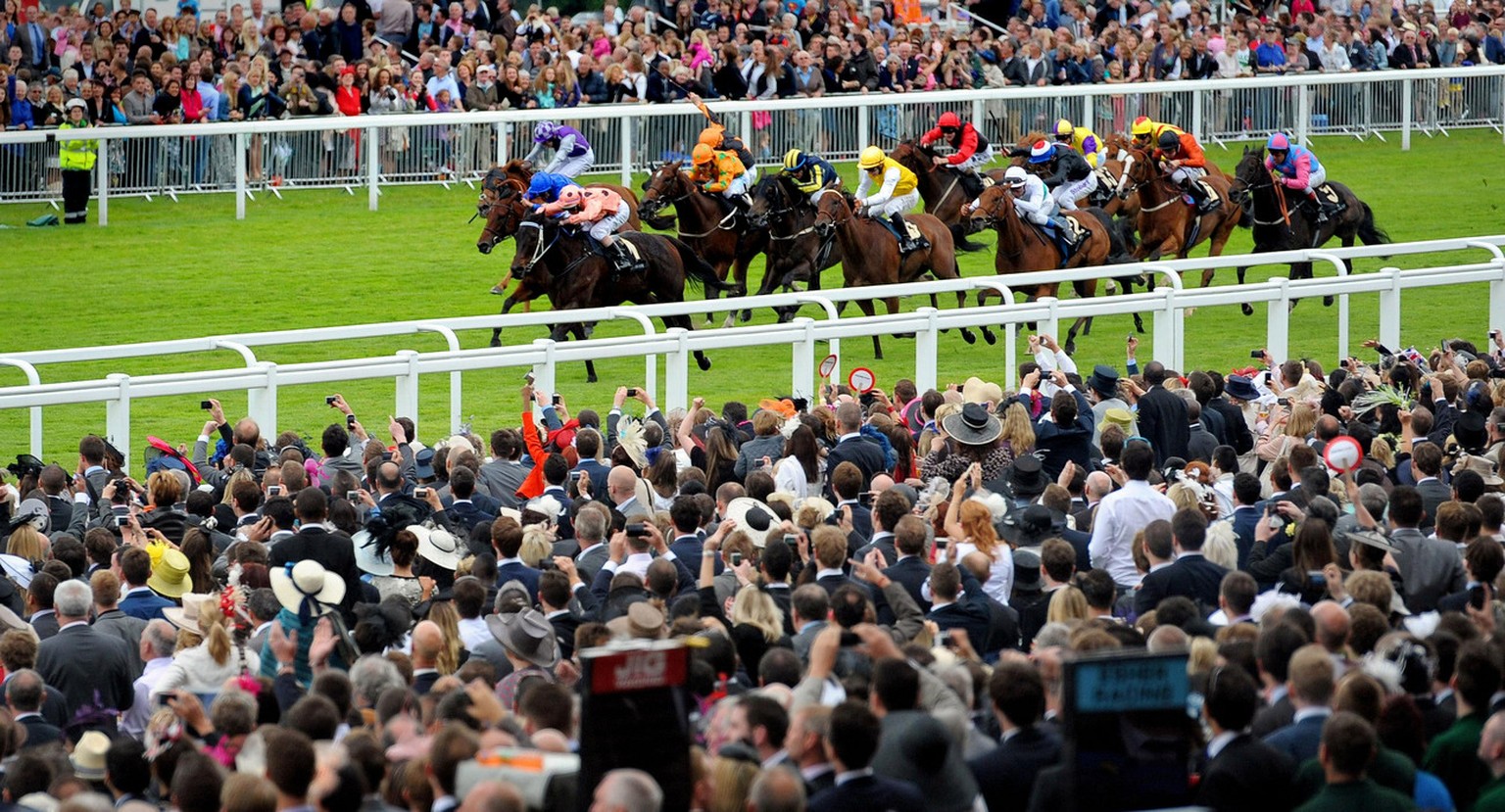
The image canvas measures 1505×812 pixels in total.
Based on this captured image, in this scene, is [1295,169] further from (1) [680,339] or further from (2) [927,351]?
(1) [680,339]

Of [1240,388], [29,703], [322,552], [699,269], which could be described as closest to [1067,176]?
[699,269]

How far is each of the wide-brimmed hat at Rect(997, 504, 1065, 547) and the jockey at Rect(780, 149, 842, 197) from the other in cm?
897

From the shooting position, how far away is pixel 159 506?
852cm

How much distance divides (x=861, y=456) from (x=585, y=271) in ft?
20.0

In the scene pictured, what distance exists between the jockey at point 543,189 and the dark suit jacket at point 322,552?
311 inches

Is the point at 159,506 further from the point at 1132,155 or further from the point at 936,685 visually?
the point at 1132,155

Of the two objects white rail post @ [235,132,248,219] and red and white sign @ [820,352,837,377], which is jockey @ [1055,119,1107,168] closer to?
red and white sign @ [820,352,837,377]

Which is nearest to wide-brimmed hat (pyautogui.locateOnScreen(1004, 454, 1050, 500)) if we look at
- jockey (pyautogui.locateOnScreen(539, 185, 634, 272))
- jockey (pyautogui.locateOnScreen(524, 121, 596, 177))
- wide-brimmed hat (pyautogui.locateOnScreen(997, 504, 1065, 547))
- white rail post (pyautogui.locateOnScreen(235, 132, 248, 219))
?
wide-brimmed hat (pyautogui.locateOnScreen(997, 504, 1065, 547))

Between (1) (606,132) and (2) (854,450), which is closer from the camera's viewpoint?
(2) (854,450)

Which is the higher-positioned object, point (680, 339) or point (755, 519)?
point (680, 339)

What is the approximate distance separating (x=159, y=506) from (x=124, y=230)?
10618 mm

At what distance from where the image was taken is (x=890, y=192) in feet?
55.0

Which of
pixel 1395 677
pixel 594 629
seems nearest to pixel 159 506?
pixel 594 629

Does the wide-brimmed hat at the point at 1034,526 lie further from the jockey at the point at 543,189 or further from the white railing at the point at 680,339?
the jockey at the point at 543,189
